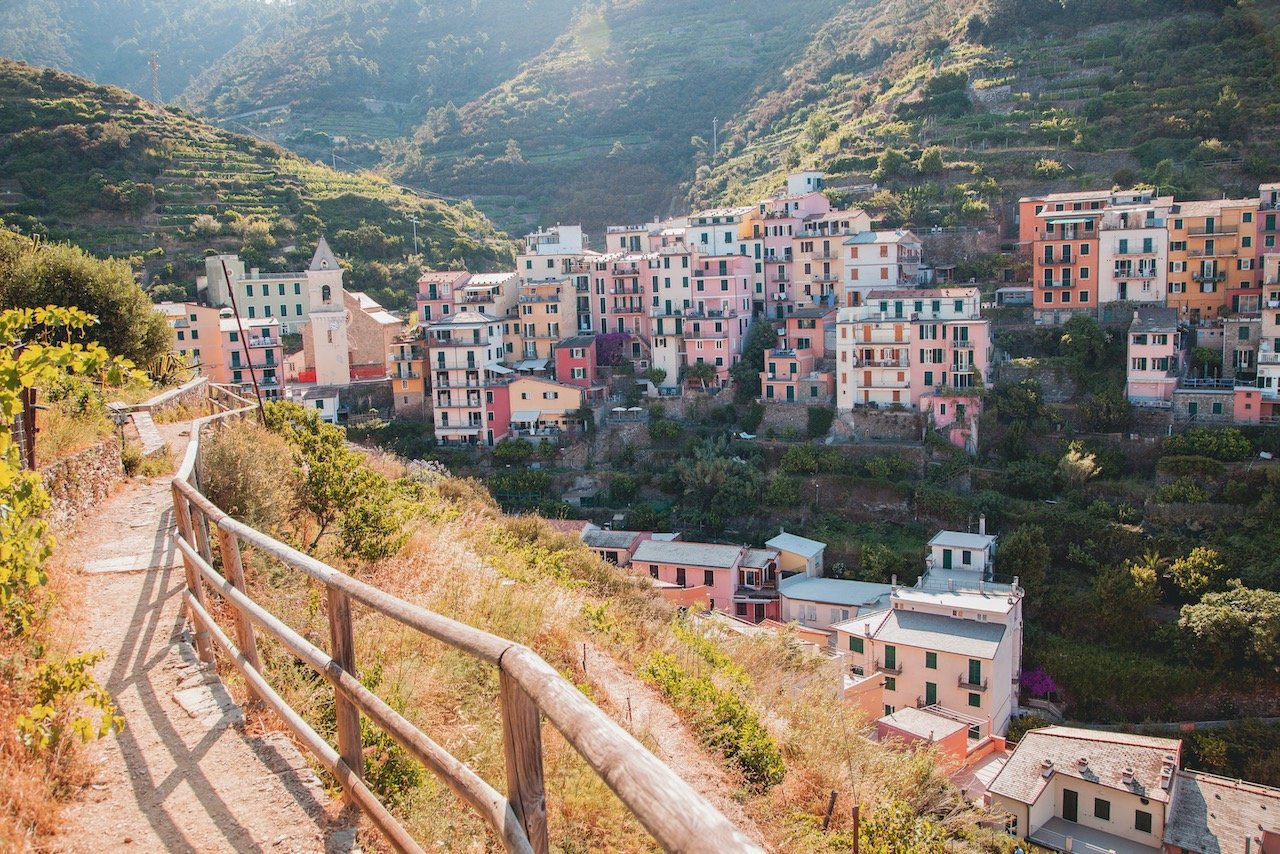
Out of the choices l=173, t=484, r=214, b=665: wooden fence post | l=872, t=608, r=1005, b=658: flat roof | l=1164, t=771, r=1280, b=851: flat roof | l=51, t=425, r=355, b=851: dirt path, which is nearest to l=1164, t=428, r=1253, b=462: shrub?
l=872, t=608, r=1005, b=658: flat roof

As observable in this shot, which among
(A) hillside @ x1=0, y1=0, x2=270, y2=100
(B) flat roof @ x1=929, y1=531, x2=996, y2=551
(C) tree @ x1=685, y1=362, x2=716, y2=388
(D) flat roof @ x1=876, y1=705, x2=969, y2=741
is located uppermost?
(A) hillside @ x1=0, y1=0, x2=270, y2=100

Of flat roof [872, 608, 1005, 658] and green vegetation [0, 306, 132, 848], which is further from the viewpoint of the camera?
flat roof [872, 608, 1005, 658]

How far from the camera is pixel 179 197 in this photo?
50.6 meters

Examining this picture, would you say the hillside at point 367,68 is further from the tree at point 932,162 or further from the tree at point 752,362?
the tree at point 752,362

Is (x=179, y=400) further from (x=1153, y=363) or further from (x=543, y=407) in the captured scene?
(x=1153, y=363)

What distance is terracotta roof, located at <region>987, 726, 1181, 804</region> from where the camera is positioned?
1781 cm

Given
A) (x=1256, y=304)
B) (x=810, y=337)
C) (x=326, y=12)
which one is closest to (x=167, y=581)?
(x=810, y=337)

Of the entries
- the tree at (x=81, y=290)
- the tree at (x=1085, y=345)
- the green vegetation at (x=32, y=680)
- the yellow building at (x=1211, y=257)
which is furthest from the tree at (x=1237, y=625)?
the green vegetation at (x=32, y=680)

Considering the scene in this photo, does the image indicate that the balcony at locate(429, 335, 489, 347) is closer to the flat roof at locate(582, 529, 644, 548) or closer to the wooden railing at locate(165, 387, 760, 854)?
the flat roof at locate(582, 529, 644, 548)

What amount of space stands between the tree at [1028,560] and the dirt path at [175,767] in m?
24.8

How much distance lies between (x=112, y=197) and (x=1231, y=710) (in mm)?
50106

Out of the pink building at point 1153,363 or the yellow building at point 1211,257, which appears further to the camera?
the yellow building at point 1211,257

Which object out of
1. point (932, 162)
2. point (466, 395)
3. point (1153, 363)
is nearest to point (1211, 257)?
point (1153, 363)

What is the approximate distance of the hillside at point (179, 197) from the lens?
4669 centimetres
